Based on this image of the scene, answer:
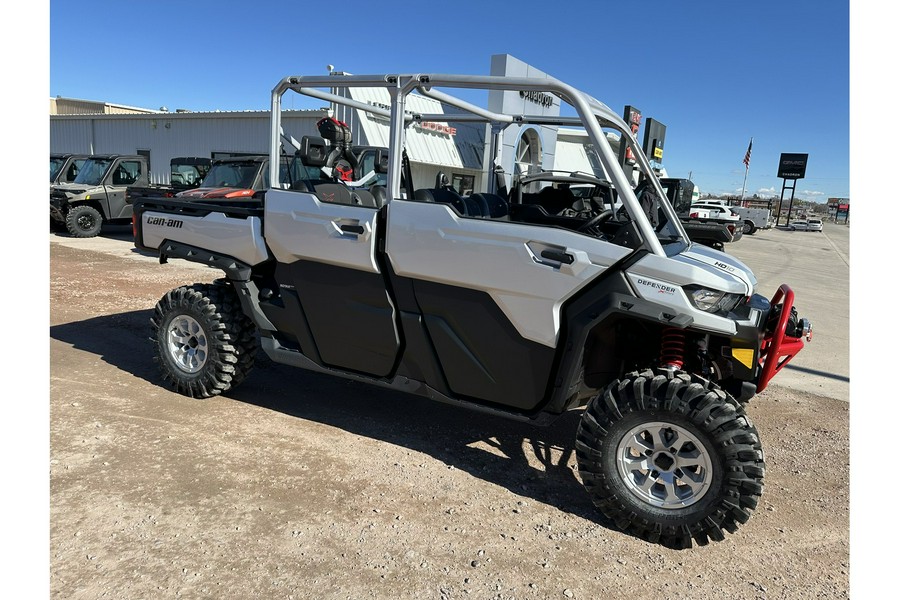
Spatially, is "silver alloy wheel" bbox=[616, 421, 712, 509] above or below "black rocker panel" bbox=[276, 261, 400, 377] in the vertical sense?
below

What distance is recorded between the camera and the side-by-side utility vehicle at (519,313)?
9.97ft

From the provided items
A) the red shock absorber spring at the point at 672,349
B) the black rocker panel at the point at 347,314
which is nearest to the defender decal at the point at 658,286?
the red shock absorber spring at the point at 672,349

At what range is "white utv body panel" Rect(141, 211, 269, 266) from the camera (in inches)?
166

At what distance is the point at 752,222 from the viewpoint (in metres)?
35.5

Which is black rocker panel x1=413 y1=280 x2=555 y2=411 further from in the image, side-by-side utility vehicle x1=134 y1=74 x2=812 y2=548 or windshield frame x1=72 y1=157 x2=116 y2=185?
windshield frame x1=72 y1=157 x2=116 y2=185

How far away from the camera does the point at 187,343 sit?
461 cm

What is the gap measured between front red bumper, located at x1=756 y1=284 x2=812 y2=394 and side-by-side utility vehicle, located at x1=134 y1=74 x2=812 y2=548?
0.01 m

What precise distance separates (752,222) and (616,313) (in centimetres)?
3687

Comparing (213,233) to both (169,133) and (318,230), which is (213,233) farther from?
(169,133)

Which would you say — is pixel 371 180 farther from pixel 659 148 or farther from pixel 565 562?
pixel 659 148

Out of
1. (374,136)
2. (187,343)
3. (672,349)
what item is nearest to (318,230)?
(187,343)

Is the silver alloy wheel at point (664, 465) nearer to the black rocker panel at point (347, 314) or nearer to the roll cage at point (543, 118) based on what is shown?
the roll cage at point (543, 118)

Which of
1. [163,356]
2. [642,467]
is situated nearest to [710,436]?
[642,467]

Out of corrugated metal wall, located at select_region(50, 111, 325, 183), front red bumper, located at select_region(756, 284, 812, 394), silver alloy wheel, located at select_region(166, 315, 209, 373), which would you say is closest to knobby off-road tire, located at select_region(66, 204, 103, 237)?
corrugated metal wall, located at select_region(50, 111, 325, 183)
